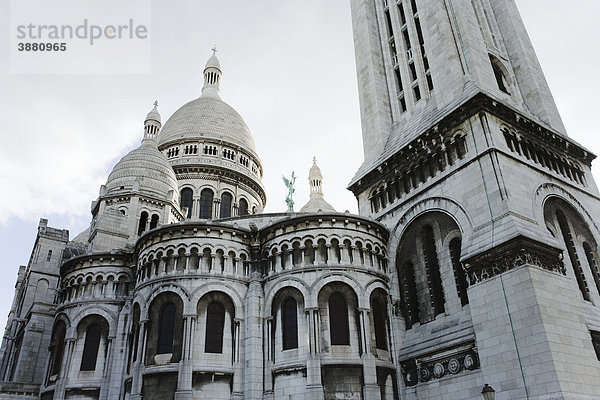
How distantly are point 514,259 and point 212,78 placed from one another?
54377 mm

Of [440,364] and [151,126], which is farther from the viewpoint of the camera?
[151,126]

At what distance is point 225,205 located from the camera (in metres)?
52.2

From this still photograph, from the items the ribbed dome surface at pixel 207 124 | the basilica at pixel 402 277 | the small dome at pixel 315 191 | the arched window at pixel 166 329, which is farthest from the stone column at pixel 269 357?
the ribbed dome surface at pixel 207 124

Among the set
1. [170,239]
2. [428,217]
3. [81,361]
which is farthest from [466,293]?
[81,361]

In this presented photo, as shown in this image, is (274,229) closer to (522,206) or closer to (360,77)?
(522,206)

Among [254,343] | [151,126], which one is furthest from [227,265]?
[151,126]

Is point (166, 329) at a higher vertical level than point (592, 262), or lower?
lower

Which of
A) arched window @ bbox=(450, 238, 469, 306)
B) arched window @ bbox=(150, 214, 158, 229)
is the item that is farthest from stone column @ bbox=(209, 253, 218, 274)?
arched window @ bbox=(150, 214, 158, 229)

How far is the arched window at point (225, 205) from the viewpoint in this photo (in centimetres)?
5160

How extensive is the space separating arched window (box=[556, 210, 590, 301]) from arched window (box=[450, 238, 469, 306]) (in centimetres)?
649

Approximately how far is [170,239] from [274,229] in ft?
19.8

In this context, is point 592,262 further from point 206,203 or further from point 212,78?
point 212,78

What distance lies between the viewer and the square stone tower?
2075 cm

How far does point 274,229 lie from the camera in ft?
94.0
